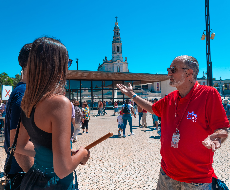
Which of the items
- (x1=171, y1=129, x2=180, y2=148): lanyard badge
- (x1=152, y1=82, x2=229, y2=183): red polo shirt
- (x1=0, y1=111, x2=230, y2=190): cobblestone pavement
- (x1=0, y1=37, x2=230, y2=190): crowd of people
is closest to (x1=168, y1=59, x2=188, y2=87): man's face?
(x1=0, y1=37, x2=230, y2=190): crowd of people

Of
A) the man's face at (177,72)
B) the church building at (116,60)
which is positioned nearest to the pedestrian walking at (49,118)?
the man's face at (177,72)

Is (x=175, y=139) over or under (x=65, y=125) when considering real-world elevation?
under

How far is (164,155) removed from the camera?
200 centimetres

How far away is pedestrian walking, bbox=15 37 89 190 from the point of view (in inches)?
42.8

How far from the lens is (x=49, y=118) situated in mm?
1084

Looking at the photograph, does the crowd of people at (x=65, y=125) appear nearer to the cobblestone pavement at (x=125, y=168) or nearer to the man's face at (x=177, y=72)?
the man's face at (x=177, y=72)

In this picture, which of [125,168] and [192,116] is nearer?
[192,116]

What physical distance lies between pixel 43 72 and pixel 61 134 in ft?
1.22

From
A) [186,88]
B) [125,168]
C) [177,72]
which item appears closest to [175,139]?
[186,88]

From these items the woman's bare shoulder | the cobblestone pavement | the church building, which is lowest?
the cobblestone pavement

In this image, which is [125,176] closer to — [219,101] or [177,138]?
[177,138]

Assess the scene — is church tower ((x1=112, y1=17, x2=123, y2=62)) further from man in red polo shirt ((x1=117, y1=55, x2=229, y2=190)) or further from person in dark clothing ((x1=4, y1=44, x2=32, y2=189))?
man in red polo shirt ((x1=117, y1=55, x2=229, y2=190))

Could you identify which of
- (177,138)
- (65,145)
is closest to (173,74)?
(177,138)

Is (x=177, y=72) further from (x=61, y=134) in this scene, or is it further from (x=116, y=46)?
(x=116, y=46)
